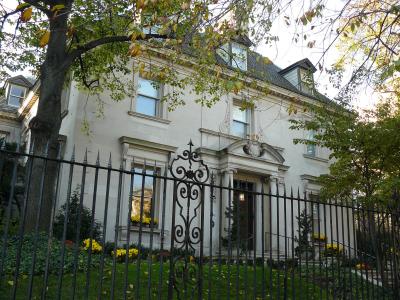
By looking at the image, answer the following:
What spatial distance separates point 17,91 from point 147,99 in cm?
1112

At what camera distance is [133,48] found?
5621 millimetres

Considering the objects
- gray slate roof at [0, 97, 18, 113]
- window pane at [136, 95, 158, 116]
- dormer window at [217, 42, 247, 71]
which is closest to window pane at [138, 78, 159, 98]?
window pane at [136, 95, 158, 116]

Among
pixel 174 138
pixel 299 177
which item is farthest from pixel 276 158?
pixel 174 138

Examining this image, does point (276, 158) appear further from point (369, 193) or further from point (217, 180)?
point (369, 193)

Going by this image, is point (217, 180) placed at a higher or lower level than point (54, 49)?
lower

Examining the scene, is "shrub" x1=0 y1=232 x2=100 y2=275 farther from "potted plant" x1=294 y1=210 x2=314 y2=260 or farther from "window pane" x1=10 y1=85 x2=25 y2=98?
"window pane" x1=10 y1=85 x2=25 y2=98

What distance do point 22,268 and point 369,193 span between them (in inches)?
404

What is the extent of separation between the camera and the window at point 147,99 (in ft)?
51.8

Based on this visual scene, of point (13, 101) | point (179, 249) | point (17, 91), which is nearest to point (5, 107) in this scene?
point (13, 101)

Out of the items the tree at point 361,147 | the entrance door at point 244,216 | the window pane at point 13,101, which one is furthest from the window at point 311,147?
the window pane at point 13,101

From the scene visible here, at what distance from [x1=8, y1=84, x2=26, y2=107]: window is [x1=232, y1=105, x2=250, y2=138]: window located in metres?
12.3

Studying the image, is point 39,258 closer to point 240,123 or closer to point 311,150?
point 240,123

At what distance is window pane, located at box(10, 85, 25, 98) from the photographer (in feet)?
76.5

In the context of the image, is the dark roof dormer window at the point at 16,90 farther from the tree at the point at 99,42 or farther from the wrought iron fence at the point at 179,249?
the wrought iron fence at the point at 179,249
